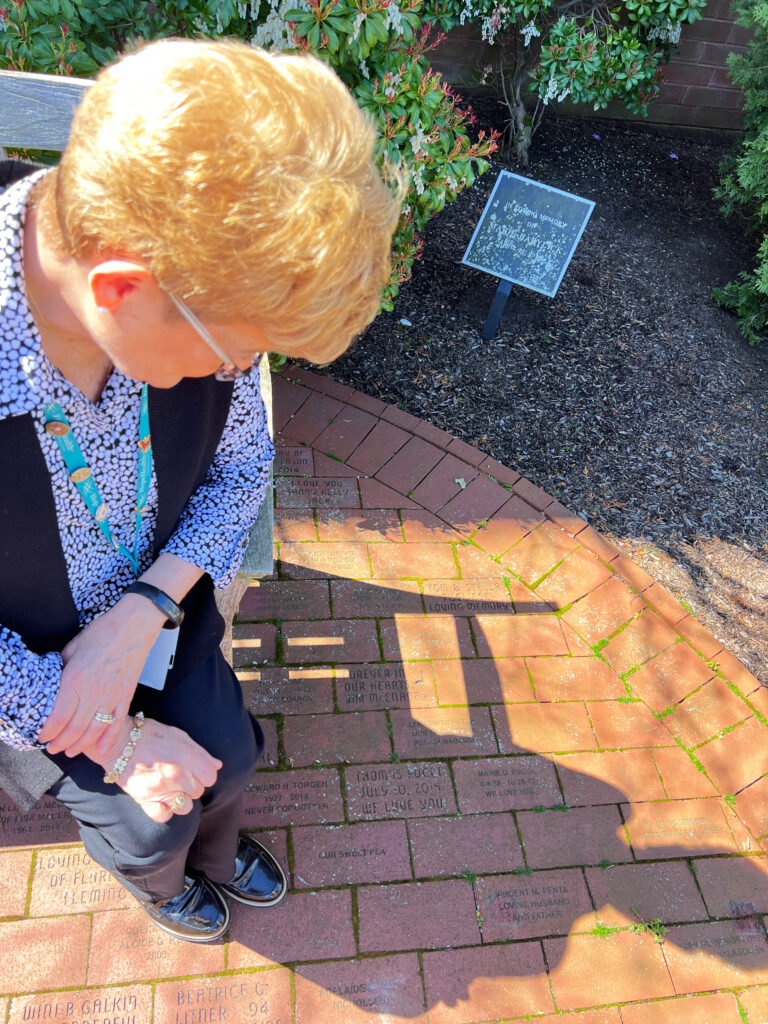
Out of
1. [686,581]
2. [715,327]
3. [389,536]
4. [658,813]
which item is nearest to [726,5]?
[715,327]

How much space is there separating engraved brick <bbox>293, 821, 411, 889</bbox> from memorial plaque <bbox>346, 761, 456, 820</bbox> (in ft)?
0.16

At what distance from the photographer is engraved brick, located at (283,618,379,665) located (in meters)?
2.69

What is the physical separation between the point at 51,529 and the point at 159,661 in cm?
47

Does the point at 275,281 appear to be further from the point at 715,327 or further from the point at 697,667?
the point at 715,327

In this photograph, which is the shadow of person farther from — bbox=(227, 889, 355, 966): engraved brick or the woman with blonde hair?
the woman with blonde hair

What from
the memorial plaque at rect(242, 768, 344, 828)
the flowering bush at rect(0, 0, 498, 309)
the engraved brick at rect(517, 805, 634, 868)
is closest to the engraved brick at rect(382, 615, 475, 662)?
the memorial plaque at rect(242, 768, 344, 828)

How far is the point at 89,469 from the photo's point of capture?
1353mm

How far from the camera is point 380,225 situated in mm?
1065

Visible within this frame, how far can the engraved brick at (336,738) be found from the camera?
246 cm

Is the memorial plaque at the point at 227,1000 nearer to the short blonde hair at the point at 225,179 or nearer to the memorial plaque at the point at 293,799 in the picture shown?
the memorial plaque at the point at 293,799

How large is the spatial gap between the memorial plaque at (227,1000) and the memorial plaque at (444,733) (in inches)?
31.2

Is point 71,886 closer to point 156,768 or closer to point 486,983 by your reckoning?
point 156,768

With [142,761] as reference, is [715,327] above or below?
above

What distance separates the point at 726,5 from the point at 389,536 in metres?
5.54
